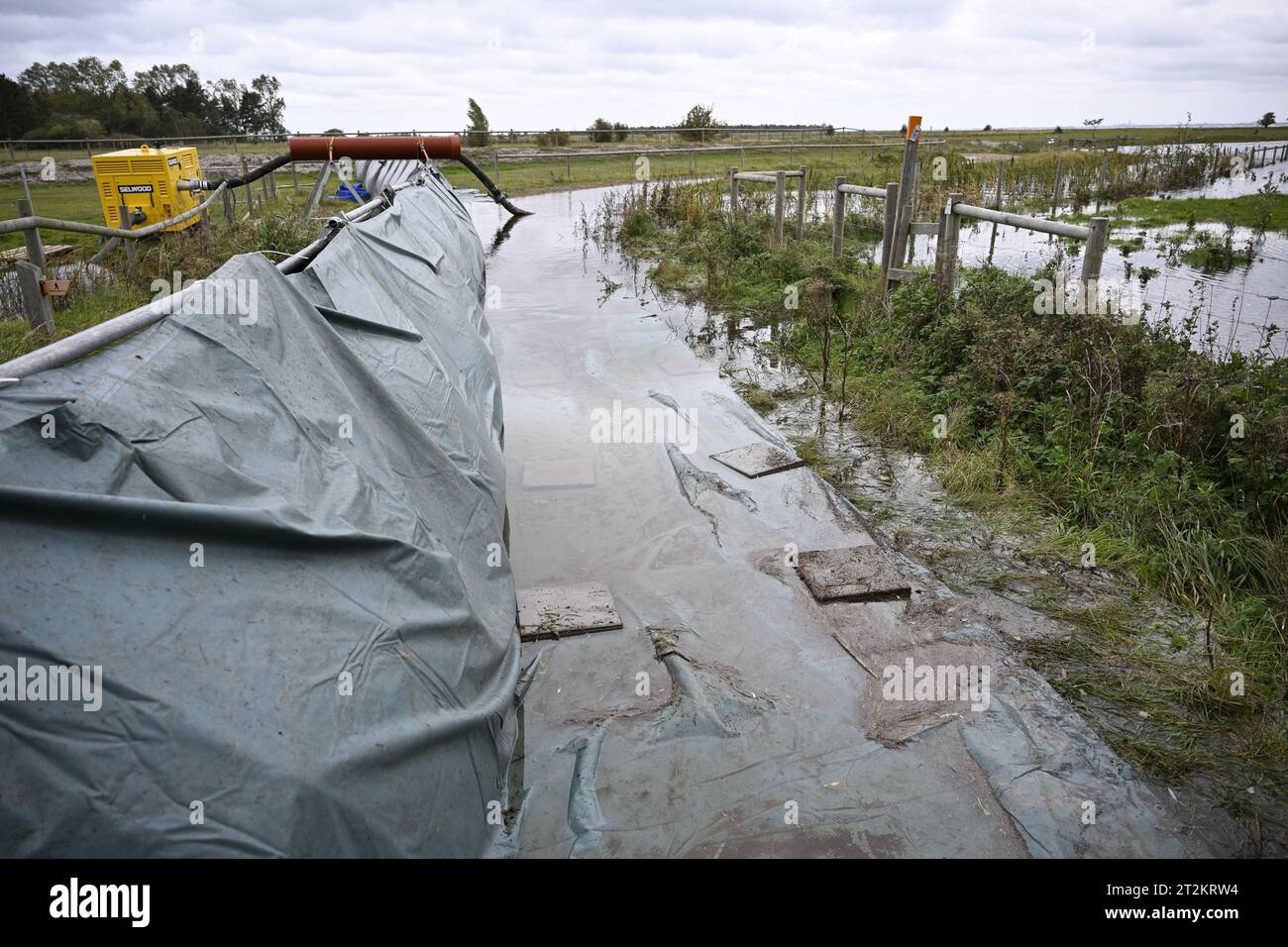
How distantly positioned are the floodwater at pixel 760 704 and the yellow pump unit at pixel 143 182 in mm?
8821

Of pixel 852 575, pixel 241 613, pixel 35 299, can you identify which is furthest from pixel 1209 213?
pixel 241 613

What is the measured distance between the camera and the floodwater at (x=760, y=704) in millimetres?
2658

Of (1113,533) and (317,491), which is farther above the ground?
(317,491)

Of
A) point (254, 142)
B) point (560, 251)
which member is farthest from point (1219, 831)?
point (254, 142)

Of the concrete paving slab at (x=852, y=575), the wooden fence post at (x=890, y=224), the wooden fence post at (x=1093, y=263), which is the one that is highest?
the wooden fence post at (x=890, y=224)

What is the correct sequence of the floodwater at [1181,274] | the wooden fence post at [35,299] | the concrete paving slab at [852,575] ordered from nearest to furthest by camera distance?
the concrete paving slab at [852,575]
the wooden fence post at [35,299]
the floodwater at [1181,274]

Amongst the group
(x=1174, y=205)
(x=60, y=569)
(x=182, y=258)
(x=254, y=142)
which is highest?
(x=254, y=142)

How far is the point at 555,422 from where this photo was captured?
644 cm

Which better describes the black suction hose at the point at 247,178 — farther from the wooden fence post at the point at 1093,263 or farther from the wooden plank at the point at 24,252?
the wooden fence post at the point at 1093,263

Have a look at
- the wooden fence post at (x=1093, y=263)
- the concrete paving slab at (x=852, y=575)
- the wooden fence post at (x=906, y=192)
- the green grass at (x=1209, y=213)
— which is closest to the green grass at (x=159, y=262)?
the concrete paving slab at (x=852, y=575)

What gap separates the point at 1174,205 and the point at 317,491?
78.1 feet

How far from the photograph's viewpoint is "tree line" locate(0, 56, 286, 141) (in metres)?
40.7
